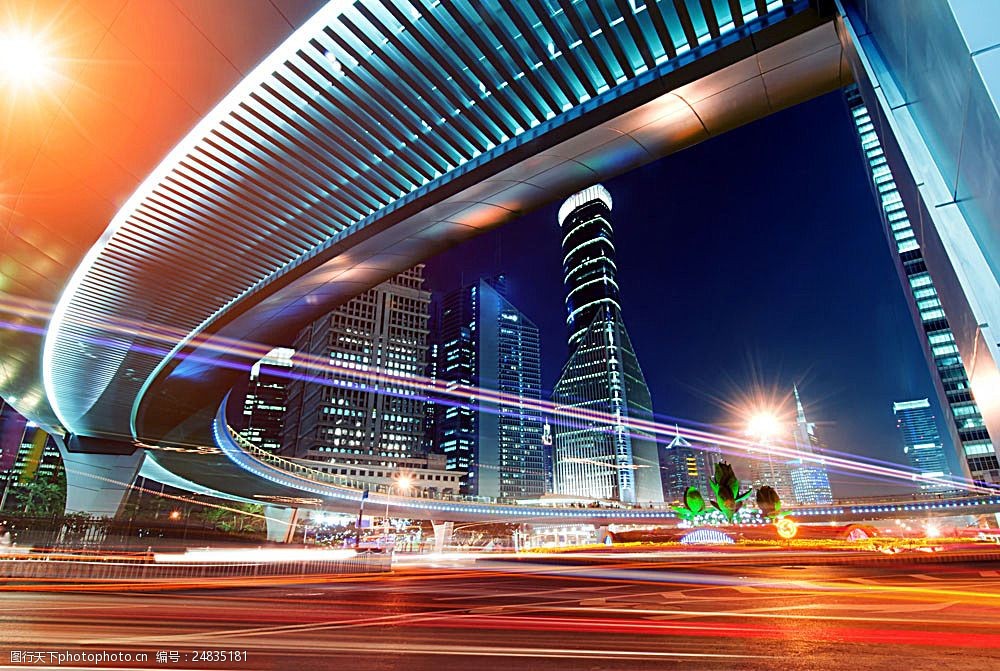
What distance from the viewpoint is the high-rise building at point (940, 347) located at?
72.4 metres

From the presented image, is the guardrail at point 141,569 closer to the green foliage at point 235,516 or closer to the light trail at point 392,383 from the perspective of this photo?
the light trail at point 392,383

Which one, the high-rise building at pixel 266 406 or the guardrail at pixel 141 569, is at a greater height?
the high-rise building at pixel 266 406

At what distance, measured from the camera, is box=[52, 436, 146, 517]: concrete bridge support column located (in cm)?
3491

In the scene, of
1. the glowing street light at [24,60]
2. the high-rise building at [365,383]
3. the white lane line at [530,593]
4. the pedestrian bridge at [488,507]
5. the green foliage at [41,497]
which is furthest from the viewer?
the high-rise building at [365,383]

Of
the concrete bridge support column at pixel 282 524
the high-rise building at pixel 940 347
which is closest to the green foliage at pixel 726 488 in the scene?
the concrete bridge support column at pixel 282 524

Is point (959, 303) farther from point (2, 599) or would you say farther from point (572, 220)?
point (572, 220)

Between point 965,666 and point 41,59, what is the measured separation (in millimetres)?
12365

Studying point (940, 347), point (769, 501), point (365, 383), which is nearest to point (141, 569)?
point (769, 501)

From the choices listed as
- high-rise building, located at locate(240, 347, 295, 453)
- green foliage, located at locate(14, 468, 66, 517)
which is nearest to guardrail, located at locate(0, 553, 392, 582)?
green foliage, located at locate(14, 468, 66, 517)

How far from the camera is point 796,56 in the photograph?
7.41m

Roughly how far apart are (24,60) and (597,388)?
502 ft

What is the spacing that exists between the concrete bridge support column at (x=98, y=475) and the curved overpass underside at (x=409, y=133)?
81.2ft

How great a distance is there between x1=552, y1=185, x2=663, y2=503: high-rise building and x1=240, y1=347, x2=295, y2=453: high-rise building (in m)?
94.3

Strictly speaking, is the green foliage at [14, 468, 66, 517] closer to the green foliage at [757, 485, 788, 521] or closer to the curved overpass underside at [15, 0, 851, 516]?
the curved overpass underside at [15, 0, 851, 516]
